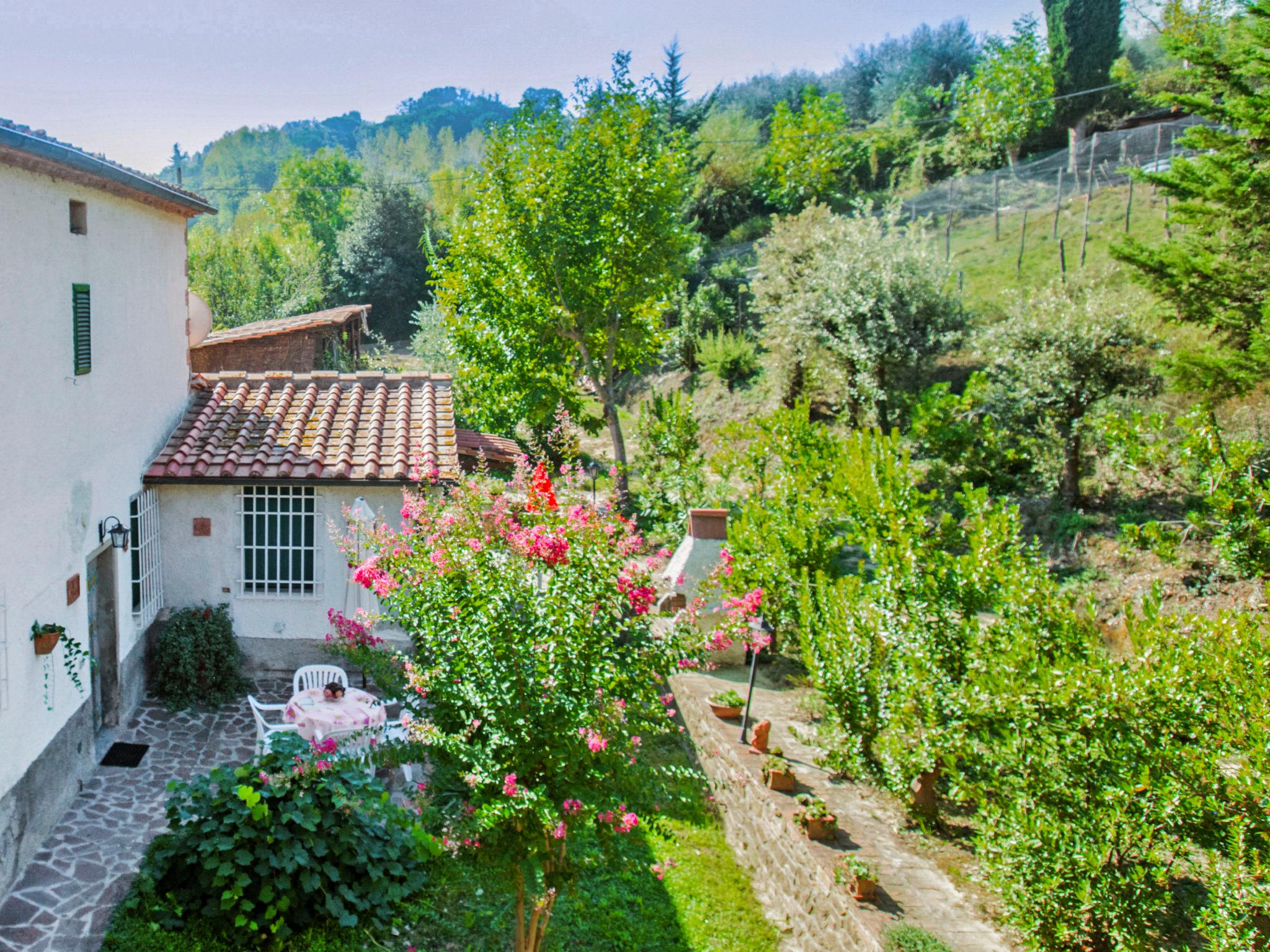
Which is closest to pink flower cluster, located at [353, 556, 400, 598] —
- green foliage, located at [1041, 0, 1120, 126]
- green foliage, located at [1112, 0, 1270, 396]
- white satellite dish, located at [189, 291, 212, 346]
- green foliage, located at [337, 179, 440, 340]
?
white satellite dish, located at [189, 291, 212, 346]

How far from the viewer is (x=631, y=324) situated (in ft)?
72.7

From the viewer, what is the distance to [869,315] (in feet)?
67.1

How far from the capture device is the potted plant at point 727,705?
11156 mm

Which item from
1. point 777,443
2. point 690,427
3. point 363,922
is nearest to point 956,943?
point 363,922

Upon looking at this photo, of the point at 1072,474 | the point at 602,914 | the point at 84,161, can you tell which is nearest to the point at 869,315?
the point at 1072,474

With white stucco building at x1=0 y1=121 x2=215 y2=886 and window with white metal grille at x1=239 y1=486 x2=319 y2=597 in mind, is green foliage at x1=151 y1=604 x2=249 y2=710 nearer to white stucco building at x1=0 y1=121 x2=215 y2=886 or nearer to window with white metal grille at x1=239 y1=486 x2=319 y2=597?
white stucco building at x1=0 y1=121 x2=215 y2=886

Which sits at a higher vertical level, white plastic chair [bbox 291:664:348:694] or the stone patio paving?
white plastic chair [bbox 291:664:348:694]

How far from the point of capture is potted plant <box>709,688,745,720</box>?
11156 mm

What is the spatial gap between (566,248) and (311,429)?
426 inches

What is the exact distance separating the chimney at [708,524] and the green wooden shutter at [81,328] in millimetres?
8848

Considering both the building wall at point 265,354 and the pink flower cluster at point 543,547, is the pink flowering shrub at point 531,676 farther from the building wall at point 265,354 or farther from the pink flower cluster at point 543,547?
the building wall at point 265,354

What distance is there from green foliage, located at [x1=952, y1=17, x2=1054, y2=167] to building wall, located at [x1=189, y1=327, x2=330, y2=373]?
35.4 m

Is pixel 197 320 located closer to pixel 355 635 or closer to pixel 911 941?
pixel 355 635

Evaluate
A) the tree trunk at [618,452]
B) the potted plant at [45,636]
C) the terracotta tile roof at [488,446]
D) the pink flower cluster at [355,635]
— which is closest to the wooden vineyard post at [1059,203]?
the tree trunk at [618,452]
